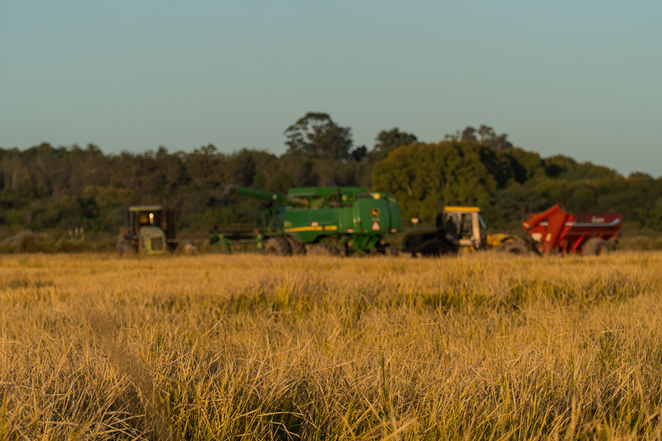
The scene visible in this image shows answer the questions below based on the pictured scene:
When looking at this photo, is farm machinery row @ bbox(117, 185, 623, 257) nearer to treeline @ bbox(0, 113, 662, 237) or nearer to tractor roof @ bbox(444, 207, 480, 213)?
tractor roof @ bbox(444, 207, 480, 213)

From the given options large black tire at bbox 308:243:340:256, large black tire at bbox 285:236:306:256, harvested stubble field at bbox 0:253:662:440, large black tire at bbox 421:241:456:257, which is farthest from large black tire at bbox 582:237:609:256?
harvested stubble field at bbox 0:253:662:440

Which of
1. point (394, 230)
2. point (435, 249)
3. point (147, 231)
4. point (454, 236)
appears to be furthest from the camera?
point (147, 231)

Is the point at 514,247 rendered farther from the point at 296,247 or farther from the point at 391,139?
the point at 391,139

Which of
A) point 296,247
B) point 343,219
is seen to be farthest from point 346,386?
point 296,247

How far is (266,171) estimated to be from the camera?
2960 inches

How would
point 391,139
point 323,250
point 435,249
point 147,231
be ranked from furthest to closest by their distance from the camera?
point 391,139
point 147,231
point 435,249
point 323,250

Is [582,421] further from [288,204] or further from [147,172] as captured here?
[147,172]

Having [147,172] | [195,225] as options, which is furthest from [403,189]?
[147,172]

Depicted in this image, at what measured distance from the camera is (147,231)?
30.0m

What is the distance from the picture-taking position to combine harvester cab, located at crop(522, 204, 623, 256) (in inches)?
901

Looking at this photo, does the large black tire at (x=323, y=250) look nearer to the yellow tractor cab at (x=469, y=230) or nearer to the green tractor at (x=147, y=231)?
the yellow tractor cab at (x=469, y=230)

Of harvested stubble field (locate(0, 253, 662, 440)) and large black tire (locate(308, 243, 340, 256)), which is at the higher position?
harvested stubble field (locate(0, 253, 662, 440))

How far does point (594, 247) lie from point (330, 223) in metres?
8.12

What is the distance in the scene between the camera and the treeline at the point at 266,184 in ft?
196
